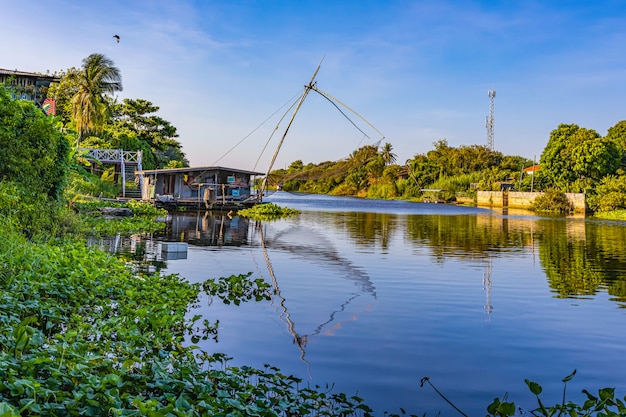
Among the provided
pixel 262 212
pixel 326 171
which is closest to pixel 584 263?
pixel 326 171

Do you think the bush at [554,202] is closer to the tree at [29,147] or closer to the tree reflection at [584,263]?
the tree reflection at [584,263]

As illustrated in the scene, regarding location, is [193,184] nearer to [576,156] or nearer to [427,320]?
[427,320]

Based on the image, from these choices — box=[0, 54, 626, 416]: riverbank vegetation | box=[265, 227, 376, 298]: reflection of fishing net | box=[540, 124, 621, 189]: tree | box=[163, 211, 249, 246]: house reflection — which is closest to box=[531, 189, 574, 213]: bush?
box=[540, 124, 621, 189]: tree

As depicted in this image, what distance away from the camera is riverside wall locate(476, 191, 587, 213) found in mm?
53753

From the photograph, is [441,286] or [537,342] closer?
[537,342]

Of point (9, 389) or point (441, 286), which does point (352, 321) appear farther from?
point (9, 389)

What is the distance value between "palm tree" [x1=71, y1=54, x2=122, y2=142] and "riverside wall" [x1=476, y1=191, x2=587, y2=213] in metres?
45.5

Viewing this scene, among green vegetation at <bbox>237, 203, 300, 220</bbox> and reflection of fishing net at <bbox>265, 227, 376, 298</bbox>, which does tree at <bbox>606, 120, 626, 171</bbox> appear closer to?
green vegetation at <bbox>237, 203, 300, 220</bbox>

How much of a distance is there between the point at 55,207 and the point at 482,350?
11.9 meters

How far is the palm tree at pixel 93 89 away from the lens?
44.1 metres

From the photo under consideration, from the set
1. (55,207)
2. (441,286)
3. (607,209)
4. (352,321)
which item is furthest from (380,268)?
(607,209)

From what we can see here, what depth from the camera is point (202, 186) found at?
4266 cm

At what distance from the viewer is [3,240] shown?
9516 mm

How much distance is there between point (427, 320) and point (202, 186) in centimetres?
3560
